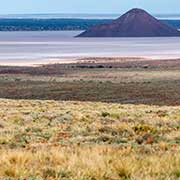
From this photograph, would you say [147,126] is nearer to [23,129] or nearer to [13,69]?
[23,129]

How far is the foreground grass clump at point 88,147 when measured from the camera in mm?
9312

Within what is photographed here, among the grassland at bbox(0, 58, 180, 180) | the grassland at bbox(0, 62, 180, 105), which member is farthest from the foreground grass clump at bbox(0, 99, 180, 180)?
the grassland at bbox(0, 62, 180, 105)

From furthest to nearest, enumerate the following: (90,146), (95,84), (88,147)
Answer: (95,84)
(90,146)
(88,147)

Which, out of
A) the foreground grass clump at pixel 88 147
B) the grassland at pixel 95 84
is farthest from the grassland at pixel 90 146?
the grassland at pixel 95 84

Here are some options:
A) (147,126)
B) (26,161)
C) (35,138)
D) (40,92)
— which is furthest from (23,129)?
(40,92)

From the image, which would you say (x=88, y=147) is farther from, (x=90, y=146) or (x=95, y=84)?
(x=95, y=84)

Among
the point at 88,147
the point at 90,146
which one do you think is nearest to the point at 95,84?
the point at 90,146

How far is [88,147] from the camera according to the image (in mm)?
12250

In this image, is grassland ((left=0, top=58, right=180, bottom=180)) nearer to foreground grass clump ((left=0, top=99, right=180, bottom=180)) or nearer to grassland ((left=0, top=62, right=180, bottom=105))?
foreground grass clump ((left=0, top=99, right=180, bottom=180))

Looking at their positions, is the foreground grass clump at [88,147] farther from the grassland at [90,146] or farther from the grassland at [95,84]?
the grassland at [95,84]

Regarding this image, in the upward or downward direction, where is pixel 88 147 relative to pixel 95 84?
upward

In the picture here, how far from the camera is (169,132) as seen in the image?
50.2ft

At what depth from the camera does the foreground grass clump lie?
30.6ft

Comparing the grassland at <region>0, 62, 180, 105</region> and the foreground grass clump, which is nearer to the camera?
the foreground grass clump
